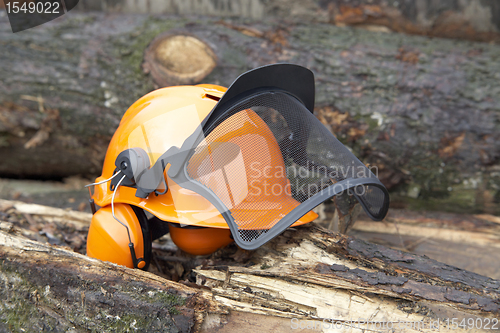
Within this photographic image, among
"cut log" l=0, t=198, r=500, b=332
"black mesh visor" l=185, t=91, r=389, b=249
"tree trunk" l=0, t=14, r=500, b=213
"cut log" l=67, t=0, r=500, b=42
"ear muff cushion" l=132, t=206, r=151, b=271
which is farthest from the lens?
"cut log" l=67, t=0, r=500, b=42

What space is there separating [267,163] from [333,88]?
3.78ft

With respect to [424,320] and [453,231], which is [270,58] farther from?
[424,320]

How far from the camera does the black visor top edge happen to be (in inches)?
55.0

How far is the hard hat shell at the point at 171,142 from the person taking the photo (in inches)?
59.0

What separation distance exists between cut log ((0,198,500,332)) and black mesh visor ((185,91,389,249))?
0.19 metres

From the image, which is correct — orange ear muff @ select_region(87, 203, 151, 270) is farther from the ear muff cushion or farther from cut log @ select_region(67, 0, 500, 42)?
cut log @ select_region(67, 0, 500, 42)

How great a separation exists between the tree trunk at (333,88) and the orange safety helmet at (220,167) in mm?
905

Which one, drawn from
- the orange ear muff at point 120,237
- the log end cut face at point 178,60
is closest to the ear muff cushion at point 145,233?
the orange ear muff at point 120,237

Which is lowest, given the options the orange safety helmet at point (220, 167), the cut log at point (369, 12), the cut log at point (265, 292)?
the cut log at point (265, 292)

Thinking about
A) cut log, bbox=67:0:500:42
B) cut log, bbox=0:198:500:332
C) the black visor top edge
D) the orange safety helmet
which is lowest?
cut log, bbox=0:198:500:332

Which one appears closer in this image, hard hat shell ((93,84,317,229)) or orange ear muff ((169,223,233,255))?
hard hat shell ((93,84,317,229))

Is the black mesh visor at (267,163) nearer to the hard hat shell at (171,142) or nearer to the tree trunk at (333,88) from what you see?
the hard hat shell at (171,142)

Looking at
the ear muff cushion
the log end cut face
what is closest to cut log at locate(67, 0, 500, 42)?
the log end cut face

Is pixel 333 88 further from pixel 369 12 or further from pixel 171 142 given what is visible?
pixel 171 142
